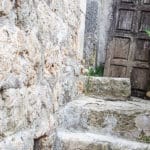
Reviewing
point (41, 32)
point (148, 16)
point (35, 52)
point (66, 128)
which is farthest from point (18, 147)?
point (148, 16)

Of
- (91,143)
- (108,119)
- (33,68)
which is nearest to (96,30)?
(108,119)

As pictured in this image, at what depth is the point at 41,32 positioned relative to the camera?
Answer: 1.93m

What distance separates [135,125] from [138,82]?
4.35ft

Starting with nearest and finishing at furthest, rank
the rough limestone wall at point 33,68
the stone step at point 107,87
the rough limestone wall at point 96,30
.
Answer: the rough limestone wall at point 33,68 → the stone step at point 107,87 → the rough limestone wall at point 96,30

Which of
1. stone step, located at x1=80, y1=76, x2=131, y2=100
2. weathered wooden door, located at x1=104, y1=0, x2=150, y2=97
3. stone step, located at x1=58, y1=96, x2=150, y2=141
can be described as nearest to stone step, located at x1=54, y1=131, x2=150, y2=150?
stone step, located at x1=58, y1=96, x2=150, y2=141

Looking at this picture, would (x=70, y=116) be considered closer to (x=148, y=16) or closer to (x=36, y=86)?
(x=36, y=86)

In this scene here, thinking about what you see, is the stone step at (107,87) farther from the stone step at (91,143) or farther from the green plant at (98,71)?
the stone step at (91,143)

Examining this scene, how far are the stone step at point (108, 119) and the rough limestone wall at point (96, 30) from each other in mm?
1157

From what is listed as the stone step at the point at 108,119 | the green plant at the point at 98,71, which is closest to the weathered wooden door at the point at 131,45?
the green plant at the point at 98,71

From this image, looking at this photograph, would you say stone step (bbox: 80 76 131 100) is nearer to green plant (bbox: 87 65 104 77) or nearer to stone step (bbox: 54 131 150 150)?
green plant (bbox: 87 65 104 77)

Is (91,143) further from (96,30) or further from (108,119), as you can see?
(96,30)

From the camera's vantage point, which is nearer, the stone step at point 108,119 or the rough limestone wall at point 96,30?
the stone step at point 108,119

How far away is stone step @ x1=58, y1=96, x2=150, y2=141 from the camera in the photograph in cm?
249

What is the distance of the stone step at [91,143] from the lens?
2.31 metres
